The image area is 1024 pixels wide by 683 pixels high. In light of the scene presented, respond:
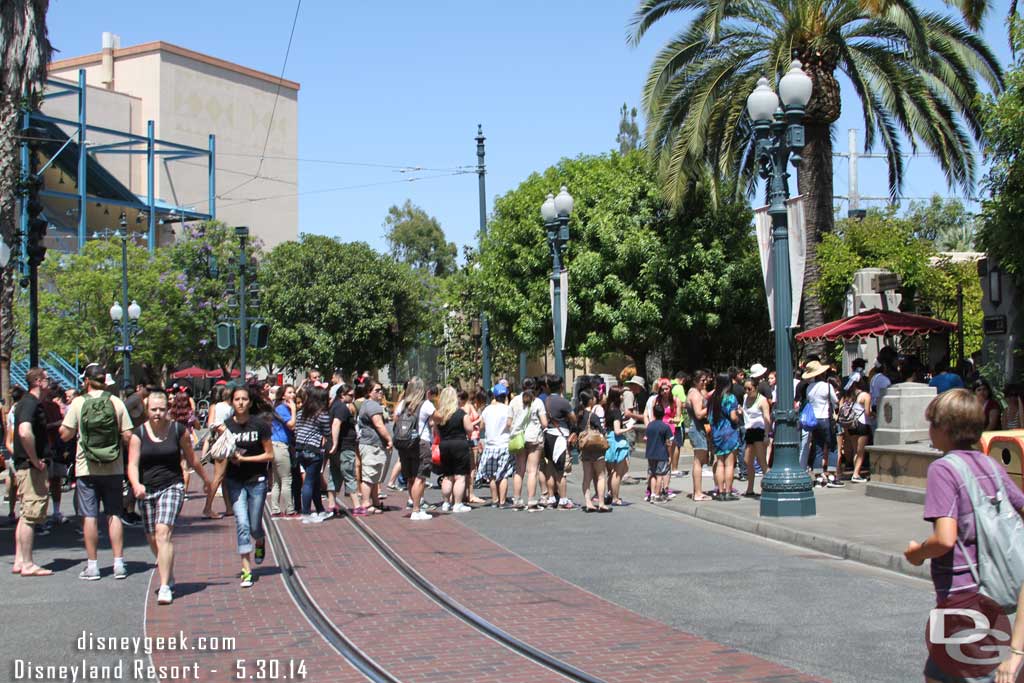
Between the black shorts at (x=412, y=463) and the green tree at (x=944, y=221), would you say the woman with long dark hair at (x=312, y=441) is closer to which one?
the black shorts at (x=412, y=463)

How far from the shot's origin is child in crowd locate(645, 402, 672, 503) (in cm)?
1550

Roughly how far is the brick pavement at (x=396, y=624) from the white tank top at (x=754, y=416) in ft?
19.2

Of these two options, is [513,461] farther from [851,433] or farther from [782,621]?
[782,621]

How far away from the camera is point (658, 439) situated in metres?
15.6

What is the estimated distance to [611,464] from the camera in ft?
49.6

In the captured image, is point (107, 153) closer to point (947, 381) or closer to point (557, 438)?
point (557, 438)

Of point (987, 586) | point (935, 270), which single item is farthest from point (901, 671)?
point (935, 270)

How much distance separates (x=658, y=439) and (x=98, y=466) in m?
8.08

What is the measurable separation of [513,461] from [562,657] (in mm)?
8730

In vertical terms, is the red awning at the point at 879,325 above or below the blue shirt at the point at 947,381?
above

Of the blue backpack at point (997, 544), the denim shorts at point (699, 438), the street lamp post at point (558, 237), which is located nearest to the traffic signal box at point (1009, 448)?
the denim shorts at point (699, 438)

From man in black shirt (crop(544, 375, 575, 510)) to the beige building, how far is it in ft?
160

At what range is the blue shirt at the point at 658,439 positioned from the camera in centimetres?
1548

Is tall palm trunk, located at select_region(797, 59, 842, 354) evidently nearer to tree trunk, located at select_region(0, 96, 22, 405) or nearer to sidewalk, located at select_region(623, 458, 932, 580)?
sidewalk, located at select_region(623, 458, 932, 580)
